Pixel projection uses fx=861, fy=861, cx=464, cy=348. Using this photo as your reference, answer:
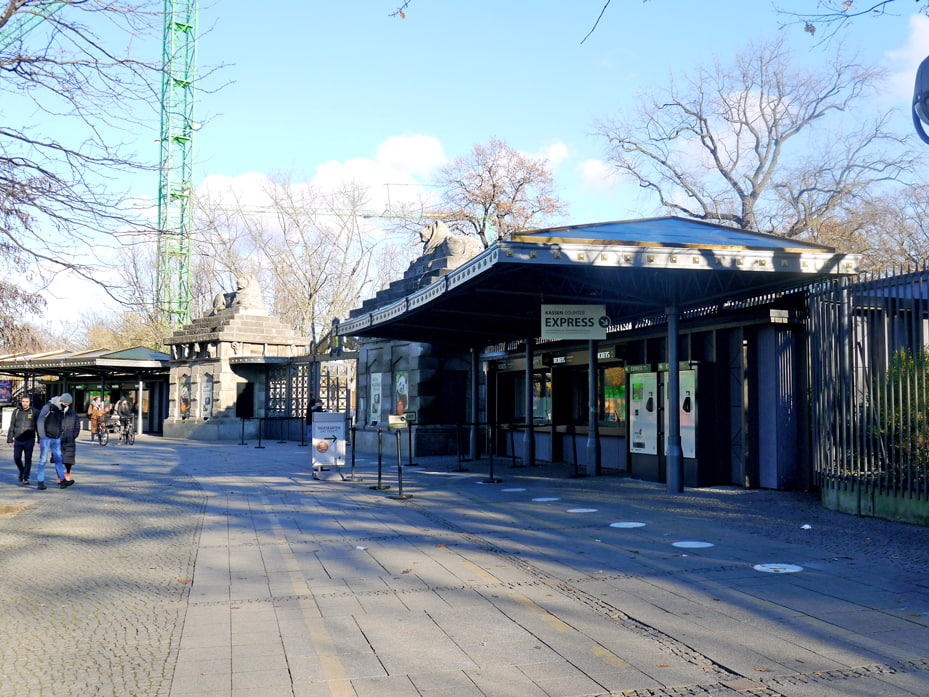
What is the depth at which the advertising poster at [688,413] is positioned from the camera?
13.2m

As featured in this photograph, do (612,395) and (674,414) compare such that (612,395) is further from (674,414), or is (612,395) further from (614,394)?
(674,414)

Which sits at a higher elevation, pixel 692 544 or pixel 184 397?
pixel 184 397

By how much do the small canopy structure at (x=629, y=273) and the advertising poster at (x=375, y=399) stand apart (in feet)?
21.3

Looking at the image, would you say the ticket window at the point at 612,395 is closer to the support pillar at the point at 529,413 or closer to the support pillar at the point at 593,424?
the support pillar at the point at 593,424

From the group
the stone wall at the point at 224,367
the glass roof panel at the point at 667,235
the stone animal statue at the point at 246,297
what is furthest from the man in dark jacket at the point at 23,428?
the stone animal statue at the point at 246,297

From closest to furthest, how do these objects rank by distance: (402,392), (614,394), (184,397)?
(614,394) → (402,392) → (184,397)

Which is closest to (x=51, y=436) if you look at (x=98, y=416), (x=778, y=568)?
(x=778, y=568)

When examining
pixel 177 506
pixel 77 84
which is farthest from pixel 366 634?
pixel 177 506

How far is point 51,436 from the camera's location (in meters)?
15.3

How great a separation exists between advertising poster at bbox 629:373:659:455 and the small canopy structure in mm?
1185

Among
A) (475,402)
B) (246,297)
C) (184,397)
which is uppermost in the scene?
(246,297)

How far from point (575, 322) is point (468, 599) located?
7.90 metres

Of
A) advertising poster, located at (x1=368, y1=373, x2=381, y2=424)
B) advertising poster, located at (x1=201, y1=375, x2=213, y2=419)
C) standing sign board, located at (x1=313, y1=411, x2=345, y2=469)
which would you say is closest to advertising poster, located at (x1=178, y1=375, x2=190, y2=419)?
advertising poster, located at (x1=201, y1=375, x2=213, y2=419)

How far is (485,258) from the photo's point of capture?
1095cm
